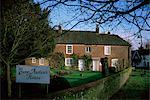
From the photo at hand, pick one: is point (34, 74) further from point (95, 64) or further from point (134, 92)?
point (95, 64)

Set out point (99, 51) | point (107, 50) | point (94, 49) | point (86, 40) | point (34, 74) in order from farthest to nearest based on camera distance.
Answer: point (107, 50) < point (86, 40) < point (99, 51) < point (94, 49) < point (34, 74)

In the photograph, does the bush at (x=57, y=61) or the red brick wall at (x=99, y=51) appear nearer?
the bush at (x=57, y=61)

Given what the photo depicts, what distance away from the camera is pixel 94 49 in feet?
193

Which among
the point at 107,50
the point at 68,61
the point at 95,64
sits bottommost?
the point at 95,64

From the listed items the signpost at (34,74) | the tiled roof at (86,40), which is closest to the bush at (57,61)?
the tiled roof at (86,40)

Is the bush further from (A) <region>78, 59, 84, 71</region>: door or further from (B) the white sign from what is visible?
(B) the white sign

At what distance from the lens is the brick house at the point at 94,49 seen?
5732 cm

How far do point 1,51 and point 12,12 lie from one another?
8.01 m

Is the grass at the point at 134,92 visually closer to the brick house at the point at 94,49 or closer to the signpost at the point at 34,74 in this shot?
the signpost at the point at 34,74

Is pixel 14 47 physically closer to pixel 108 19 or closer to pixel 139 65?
pixel 108 19

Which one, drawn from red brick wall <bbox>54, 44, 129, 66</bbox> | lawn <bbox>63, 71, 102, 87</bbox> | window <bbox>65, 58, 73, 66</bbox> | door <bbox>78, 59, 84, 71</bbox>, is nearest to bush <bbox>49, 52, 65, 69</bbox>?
window <bbox>65, 58, 73, 66</bbox>

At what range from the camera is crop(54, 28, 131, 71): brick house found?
5732 cm

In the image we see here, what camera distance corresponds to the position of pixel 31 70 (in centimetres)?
1410

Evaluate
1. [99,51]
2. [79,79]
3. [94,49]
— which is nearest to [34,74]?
[79,79]
